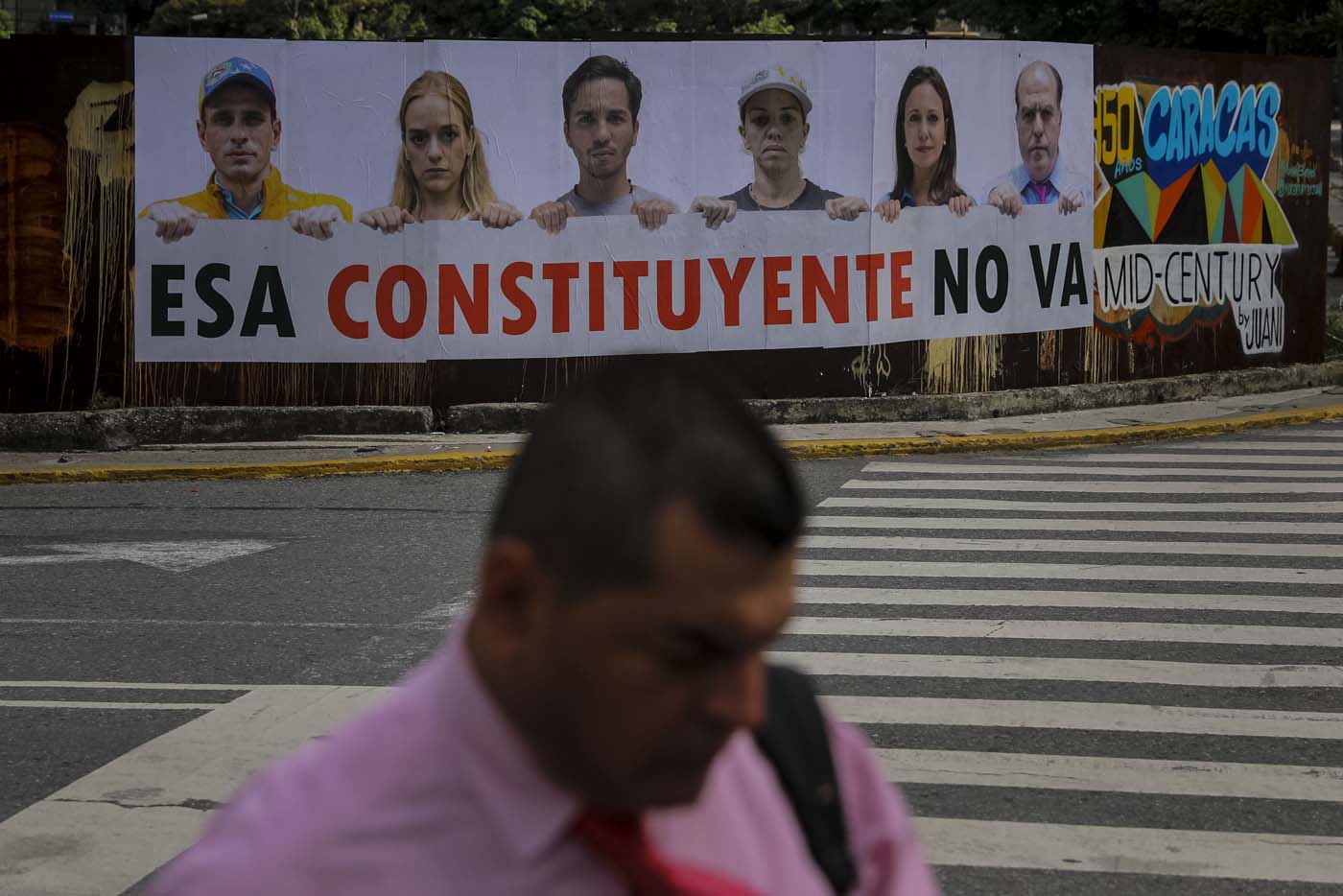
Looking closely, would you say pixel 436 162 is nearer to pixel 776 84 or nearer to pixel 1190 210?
pixel 776 84

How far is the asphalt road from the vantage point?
18.7 ft

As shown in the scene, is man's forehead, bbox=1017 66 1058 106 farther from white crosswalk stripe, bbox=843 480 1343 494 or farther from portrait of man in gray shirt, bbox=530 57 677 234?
white crosswalk stripe, bbox=843 480 1343 494

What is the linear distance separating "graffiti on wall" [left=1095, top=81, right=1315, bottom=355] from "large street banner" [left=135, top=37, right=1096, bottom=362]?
138 cm

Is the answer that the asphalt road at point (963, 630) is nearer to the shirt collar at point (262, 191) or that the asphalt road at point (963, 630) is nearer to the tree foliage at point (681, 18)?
the shirt collar at point (262, 191)

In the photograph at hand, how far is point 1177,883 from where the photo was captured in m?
5.12

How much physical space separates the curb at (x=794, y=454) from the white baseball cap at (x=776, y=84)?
280 cm

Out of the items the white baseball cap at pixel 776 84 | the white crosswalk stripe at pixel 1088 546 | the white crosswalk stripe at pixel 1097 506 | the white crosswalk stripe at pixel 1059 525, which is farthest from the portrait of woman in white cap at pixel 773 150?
the white crosswalk stripe at pixel 1088 546

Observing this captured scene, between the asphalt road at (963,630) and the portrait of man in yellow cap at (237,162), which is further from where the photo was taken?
the portrait of man in yellow cap at (237,162)

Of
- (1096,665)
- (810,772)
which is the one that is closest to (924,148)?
(1096,665)

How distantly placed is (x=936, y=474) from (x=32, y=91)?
694 centimetres

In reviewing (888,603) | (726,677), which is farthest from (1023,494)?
(726,677)

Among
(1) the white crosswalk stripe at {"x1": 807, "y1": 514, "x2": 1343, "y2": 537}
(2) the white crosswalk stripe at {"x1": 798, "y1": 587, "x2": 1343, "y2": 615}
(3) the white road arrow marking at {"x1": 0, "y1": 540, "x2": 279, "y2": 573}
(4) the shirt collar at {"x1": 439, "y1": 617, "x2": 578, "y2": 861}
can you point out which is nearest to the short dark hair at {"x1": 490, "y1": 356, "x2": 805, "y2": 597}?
(4) the shirt collar at {"x1": 439, "y1": 617, "x2": 578, "y2": 861}

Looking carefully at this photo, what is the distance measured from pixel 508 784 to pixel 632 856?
0.30ft

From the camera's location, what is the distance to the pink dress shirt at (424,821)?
3.99 ft
